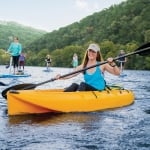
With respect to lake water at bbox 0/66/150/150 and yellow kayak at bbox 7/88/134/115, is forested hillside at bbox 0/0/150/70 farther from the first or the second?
lake water at bbox 0/66/150/150

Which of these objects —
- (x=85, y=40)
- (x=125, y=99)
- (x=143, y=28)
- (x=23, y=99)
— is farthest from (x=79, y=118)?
(x=85, y=40)

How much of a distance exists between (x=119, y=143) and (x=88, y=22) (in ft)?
415

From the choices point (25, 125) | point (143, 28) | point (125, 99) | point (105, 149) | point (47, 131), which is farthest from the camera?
point (143, 28)

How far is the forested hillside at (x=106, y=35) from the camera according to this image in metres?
94.7

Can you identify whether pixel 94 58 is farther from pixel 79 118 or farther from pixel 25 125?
pixel 25 125

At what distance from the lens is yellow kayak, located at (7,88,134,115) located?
901cm

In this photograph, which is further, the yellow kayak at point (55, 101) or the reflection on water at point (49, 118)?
the yellow kayak at point (55, 101)

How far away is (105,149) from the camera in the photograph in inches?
247

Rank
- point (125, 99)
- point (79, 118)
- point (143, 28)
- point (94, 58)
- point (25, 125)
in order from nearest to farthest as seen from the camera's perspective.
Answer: point (25, 125) → point (79, 118) → point (94, 58) → point (125, 99) → point (143, 28)

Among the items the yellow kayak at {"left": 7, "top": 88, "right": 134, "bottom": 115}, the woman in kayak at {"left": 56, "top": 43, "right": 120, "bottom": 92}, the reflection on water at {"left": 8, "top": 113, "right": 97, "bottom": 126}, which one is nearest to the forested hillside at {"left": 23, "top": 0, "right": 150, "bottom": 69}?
the woman in kayak at {"left": 56, "top": 43, "right": 120, "bottom": 92}

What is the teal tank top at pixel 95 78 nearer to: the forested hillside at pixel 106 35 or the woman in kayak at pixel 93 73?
the woman in kayak at pixel 93 73

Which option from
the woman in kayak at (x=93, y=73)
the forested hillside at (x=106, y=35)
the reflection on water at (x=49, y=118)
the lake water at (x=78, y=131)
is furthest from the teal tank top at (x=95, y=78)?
the forested hillside at (x=106, y=35)

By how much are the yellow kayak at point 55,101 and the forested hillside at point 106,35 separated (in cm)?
6641

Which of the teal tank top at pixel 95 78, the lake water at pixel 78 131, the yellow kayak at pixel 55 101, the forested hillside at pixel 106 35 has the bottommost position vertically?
the lake water at pixel 78 131
